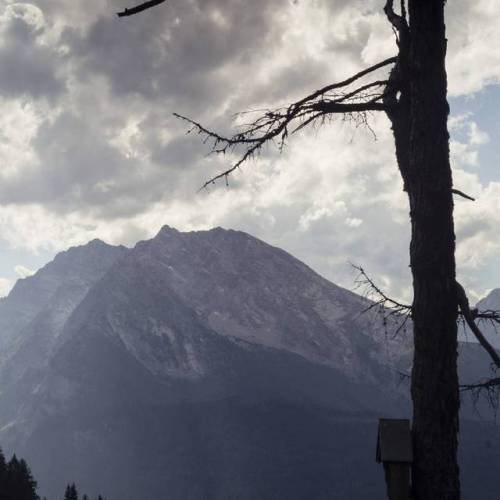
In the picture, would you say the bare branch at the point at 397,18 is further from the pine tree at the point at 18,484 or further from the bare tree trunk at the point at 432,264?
the pine tree at the point at 18,484

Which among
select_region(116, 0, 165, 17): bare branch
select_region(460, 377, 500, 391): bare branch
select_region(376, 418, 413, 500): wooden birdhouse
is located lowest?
select_region(376, 418, 413, 500): wooden birdhouse

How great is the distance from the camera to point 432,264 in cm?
575

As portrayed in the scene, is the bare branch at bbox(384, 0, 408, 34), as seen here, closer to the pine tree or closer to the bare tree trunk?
the bare tree trunk

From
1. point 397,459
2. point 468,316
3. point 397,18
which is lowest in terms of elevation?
point 397,459

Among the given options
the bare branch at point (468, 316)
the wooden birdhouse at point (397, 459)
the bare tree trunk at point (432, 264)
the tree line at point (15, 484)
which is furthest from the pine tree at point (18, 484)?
the bare branch at point (468, 316)

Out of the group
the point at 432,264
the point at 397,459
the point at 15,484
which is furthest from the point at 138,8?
the point at 15,484

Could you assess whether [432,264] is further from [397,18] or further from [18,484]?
[18,484]

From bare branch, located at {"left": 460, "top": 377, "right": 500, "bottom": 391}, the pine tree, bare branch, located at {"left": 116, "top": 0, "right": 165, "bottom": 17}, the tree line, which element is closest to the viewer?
bare branch, located at {"left": 116, "top": 0, "right": 165, "bottom": 17}

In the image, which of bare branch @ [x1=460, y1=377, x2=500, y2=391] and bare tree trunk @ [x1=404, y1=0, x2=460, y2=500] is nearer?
bare tree trunk @ [x1=404, y1=0, x2=460, y2=500]

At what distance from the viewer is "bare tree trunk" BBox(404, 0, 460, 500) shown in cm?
554

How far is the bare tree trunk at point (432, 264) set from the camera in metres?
5.54

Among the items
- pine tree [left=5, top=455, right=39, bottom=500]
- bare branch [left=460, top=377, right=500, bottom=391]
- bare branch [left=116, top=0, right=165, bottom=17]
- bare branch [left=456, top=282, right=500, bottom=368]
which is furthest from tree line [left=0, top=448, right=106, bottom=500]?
bare branch [left=116, top=0, right=165, bottom=17]

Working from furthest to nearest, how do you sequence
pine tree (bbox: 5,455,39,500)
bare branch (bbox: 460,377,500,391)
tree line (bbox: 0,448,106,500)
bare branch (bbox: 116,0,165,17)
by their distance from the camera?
pine tree (bbox: 5,455,39,500) < tree line (bbox: 0,448,106,500) < bare branch (bbox: 460,377,500,391) < bare branch (bbox: 116,0,165,17)

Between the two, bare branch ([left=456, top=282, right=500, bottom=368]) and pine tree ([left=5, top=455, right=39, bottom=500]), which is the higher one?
bare branch ([left=456, top=282, right=500, bottom=368])
